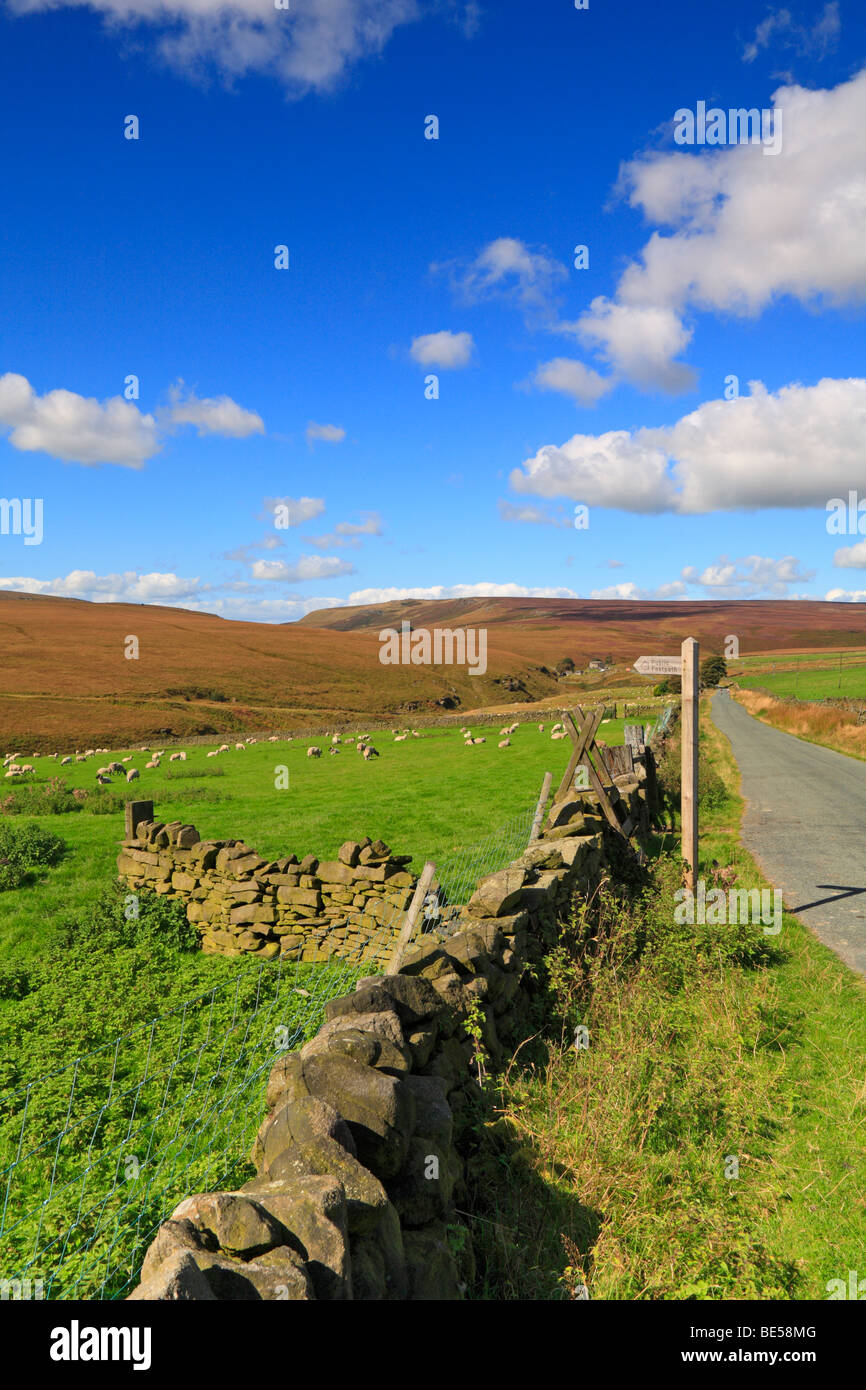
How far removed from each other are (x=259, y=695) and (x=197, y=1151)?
7146cm

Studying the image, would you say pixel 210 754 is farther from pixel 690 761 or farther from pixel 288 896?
pixel 690 761

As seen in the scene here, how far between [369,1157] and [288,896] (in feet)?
26.4

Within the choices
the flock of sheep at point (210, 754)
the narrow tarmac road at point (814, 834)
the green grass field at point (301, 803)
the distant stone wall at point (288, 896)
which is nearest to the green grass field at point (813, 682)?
the flock of sheep at point (210, 754)

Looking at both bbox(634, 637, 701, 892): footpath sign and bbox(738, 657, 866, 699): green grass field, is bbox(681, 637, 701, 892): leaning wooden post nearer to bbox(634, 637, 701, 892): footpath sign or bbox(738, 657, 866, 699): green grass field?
bbox(634, 637, 701, 892): footpath sign

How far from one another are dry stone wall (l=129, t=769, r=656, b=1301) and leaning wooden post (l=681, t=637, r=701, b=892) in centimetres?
487

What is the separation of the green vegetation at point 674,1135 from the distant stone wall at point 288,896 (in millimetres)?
3389

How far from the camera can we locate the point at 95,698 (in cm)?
6278

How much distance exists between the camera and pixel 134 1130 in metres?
6.61

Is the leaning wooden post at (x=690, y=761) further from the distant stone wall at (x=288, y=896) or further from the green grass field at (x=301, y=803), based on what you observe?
the green grass field at (x=301, y=803)

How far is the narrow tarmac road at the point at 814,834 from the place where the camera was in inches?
407

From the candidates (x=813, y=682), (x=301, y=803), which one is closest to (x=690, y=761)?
(x=301, y=803)

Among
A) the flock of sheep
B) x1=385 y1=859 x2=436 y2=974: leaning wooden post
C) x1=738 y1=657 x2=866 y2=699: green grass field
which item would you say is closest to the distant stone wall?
x1=385 y1=859 x2=436 y2=974: leaning wooden post

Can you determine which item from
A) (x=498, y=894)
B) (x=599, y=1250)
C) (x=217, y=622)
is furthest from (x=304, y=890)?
(x=217, y=622)
